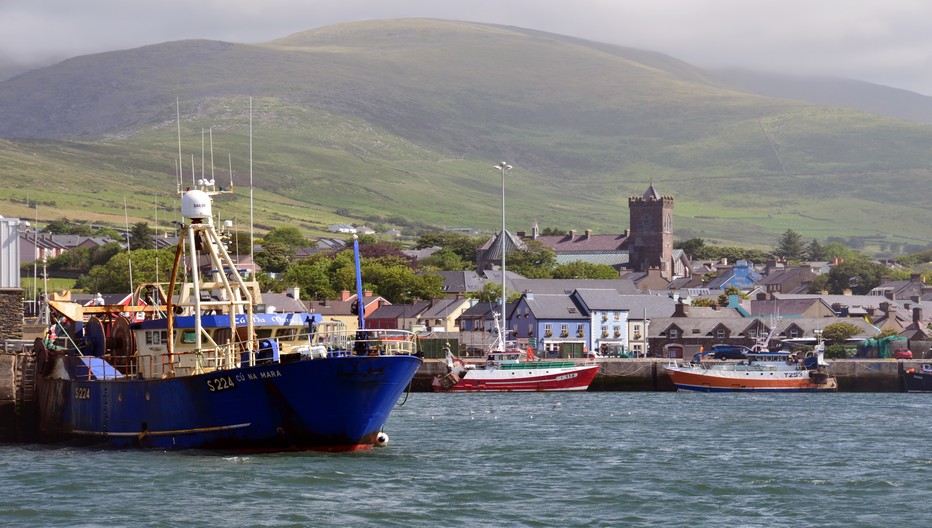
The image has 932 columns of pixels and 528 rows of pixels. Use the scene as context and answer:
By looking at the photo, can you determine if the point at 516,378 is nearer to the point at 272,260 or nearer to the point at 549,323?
the point at 549,323

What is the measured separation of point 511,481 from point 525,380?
56713mm

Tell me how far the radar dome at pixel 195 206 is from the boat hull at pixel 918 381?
6645 cm

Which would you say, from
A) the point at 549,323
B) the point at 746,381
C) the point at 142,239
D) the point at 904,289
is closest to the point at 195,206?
the point at 746,381

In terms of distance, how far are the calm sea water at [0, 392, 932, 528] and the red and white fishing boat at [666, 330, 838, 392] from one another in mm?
37935

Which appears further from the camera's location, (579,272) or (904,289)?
(579,272)

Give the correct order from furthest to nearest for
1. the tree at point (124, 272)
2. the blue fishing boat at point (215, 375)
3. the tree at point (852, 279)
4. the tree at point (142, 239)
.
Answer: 1. the tree at point (852, 279)
2. the tree at point (142, 239)
3. the tree at point (124, 272)
4. the blue fishing boat at point (215, 375)

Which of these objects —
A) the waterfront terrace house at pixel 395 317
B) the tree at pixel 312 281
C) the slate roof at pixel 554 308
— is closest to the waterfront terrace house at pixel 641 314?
the slate roof at pixel 554 308

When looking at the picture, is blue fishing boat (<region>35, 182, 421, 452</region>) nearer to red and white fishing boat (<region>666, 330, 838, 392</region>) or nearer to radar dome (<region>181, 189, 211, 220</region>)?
radar dome (<region>181, 189, 211, 220</region>)

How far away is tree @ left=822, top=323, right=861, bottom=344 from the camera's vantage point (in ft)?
416

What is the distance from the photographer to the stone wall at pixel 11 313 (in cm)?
5016

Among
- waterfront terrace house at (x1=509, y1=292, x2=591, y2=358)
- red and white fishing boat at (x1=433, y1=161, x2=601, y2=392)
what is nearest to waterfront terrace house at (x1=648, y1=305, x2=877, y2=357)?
waterfront terrace house at (x1=509, y1=292, x2=591, y2=358)

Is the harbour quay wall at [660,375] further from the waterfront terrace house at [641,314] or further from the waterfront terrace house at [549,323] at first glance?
the waterfront terrace house at [641,314]

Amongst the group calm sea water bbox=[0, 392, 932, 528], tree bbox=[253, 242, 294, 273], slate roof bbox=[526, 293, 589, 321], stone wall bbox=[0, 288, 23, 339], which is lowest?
calm sea water bbox=[0, 392, 932, 528]

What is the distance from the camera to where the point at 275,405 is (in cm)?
4128
